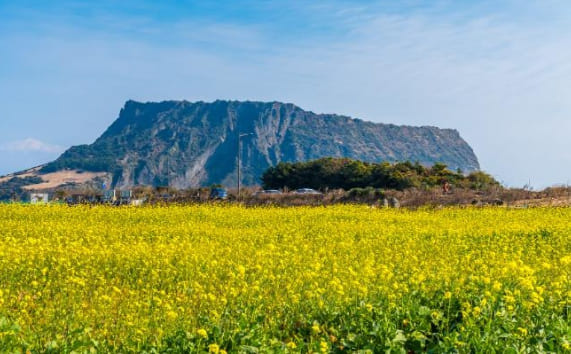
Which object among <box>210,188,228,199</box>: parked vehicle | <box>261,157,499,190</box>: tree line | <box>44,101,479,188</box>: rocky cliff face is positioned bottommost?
<box>210,188,228,199</box>: parked vehicle

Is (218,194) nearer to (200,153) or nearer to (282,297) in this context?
(282,297)

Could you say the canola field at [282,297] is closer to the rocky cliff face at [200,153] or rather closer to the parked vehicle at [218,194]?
the parked vehicle at [218,194]

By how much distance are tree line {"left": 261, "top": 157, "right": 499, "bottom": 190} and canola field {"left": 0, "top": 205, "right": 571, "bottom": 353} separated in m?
30.4

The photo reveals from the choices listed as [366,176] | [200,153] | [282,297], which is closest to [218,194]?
[366,176]

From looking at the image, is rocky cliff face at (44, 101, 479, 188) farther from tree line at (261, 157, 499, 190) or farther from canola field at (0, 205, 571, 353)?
canola field at (0, 205, 571, 353)

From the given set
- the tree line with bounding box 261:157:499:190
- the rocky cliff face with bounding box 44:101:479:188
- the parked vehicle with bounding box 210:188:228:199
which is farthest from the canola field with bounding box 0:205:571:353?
the rocky cliff face with bounding box 44:101:479:188

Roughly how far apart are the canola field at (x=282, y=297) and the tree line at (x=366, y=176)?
99.8 feet

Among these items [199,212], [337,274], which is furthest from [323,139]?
[337,274]

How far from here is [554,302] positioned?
25.7 ft

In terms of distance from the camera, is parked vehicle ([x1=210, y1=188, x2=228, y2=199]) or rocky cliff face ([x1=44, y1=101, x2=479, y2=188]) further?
rocky cliff face ([x1=44, y1=101, x2=479, y2=188])

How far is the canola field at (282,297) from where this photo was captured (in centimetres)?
648

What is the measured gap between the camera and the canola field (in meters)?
6.48

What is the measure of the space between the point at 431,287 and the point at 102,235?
10.2 m

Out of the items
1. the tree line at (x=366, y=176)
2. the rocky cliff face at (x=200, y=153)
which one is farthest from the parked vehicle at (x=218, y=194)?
the rocky cliff face at (x=200, y=153)
